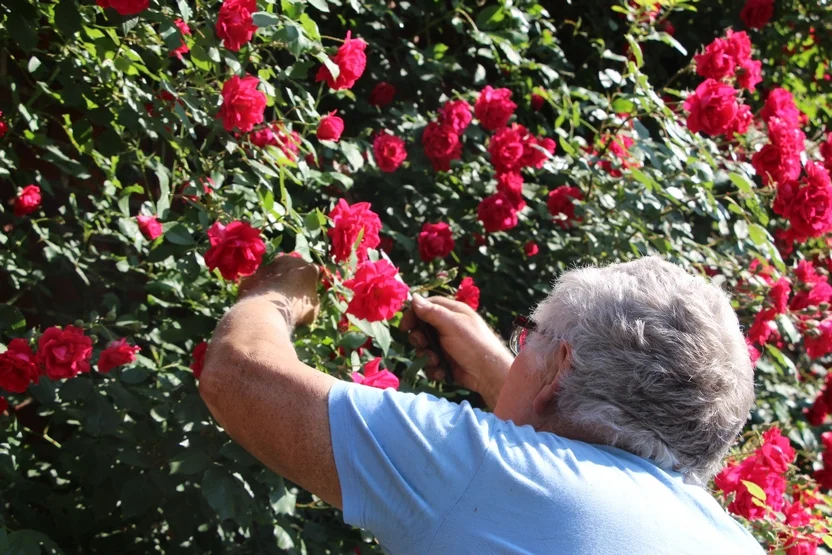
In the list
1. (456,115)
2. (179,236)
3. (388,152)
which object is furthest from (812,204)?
(179,236)

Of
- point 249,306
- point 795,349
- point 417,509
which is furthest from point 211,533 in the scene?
point 795,349

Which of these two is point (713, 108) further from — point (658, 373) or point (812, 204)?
→ point (658, 373)

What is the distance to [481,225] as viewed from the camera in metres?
3.00

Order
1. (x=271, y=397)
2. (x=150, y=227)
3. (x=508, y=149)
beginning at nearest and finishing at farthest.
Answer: (x=271, y=397) < (x=150, y=227) < (x=508, y=149)

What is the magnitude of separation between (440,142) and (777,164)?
106cm

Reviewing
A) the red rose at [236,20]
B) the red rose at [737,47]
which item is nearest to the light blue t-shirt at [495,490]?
the red rose at [236,20]

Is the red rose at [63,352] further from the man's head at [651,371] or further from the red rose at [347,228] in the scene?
the man's head at [651,371]

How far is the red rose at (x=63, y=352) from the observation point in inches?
75.3

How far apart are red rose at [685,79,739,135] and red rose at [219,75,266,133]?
140 centimetres

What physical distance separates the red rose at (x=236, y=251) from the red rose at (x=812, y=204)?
1766 mm

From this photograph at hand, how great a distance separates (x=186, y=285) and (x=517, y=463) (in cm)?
118

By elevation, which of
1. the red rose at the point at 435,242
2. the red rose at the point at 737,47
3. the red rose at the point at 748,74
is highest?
the red rose at the point at 737,47

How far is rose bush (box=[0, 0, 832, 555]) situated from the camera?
193 cm

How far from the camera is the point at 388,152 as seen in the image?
2.64m
